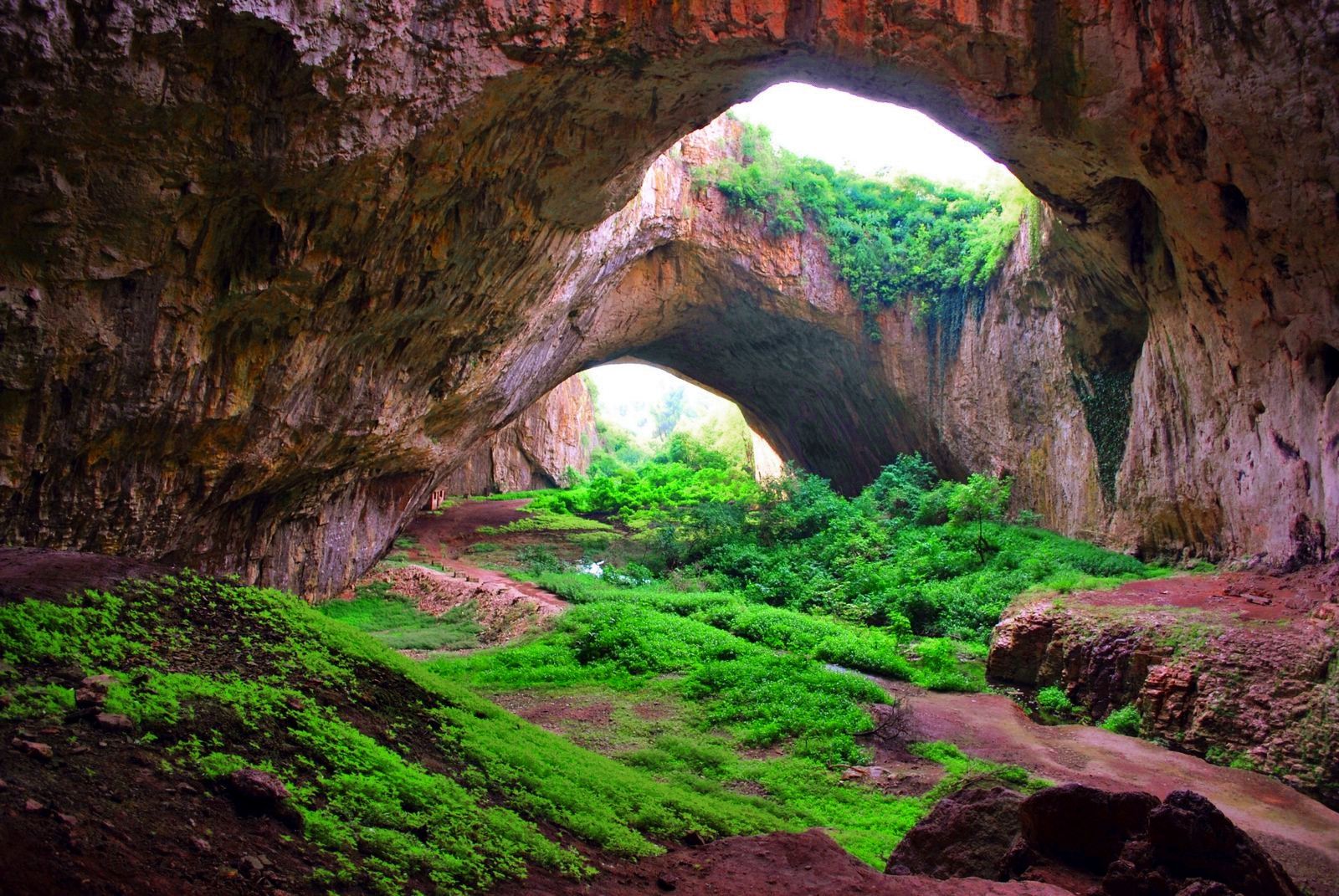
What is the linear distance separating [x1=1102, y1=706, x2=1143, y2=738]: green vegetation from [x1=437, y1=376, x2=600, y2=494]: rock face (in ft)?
60.7

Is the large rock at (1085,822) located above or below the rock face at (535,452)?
below

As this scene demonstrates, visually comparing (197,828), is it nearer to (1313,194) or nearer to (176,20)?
(176,20)

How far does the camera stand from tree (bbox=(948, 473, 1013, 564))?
47.0ft

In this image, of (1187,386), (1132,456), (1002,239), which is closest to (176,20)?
(1187,386)

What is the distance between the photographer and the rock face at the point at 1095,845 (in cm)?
384

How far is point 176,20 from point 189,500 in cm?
497

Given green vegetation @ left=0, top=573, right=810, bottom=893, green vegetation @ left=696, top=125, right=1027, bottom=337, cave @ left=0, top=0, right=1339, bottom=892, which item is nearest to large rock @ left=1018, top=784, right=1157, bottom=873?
cave @ left=0, top=0, right=1339, bottom=892

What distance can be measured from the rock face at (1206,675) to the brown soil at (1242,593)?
0.72 feet

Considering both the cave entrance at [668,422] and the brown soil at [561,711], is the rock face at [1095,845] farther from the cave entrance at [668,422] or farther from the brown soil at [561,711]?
the cave entrance at [668,422]

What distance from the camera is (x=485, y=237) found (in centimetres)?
936

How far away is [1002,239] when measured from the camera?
52.7ft

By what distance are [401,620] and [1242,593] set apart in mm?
10849

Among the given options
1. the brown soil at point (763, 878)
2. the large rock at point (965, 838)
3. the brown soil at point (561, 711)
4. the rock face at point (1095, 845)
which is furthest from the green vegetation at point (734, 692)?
the brown soil at point (763, 878)

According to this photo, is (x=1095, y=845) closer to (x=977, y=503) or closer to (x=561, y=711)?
(x=561, y=711)
